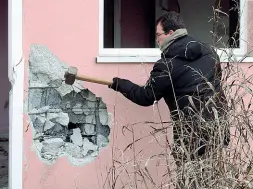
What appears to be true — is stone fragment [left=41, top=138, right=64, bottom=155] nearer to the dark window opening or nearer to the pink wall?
the dark window opening

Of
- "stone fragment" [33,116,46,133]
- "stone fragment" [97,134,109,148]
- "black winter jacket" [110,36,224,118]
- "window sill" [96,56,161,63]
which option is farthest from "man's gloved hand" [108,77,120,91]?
"stone fragment" [33,116,46,133]

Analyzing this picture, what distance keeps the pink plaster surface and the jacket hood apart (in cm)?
61

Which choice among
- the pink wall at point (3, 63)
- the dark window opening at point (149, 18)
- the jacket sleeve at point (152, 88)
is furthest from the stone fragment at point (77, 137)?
the pink wall at point (3, 63)

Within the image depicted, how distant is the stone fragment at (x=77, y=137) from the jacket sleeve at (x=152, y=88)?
2.29 feet

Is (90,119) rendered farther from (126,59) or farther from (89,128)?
(126,59)

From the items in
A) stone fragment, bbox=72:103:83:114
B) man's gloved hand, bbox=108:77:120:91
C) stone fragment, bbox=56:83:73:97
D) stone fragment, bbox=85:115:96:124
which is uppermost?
man's gloved hand, bbox=108:77:120:91

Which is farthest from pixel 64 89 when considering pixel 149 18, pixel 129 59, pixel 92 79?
pixel 149 18

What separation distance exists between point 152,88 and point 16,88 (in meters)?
1.15

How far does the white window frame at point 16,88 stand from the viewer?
4.48 metres

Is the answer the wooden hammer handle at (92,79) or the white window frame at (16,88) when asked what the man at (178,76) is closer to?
the wooden hammer handle at (92,79)

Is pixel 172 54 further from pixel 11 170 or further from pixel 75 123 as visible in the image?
pixel 11 170

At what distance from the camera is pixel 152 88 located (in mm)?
3969

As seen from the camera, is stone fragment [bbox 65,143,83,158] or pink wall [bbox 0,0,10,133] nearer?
stone fragment [bbox 65,143,83,158]

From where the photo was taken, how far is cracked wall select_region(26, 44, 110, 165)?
4.54m
